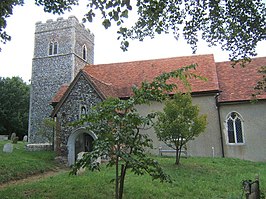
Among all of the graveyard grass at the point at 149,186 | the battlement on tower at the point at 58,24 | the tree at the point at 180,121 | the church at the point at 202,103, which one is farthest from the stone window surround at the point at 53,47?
the tree at the point at 180,121

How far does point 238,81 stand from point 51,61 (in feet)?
66.4

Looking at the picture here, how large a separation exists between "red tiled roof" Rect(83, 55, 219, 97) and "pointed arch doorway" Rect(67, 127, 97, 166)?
3.57m

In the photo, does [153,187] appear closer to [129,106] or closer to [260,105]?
[129,106]

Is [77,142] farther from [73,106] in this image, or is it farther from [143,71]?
→ [143,71]

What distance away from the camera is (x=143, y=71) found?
20.0 m

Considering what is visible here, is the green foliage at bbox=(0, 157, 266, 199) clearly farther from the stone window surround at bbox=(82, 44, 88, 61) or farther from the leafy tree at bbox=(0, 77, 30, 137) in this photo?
the leafy tree at bbox=(0, 77, 30, 137)

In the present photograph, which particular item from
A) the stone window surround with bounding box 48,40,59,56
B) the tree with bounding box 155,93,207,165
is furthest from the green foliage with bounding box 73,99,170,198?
the stone window surround with bounding box 48,40,59,56

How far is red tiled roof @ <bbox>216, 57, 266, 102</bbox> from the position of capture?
633 inches

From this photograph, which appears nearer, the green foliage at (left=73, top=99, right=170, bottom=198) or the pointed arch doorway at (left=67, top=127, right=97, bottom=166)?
the green foliage at (left=73, top=99, right=170, bottom=198)

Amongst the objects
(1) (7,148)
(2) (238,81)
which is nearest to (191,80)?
(2) (238,81)

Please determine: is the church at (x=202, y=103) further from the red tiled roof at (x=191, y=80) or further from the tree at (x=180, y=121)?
the tree at (x=180, y=121)

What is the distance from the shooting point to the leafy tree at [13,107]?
35.7 m

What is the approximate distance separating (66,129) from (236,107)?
35.3 feet

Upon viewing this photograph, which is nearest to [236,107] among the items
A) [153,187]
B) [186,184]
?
[186,184]
